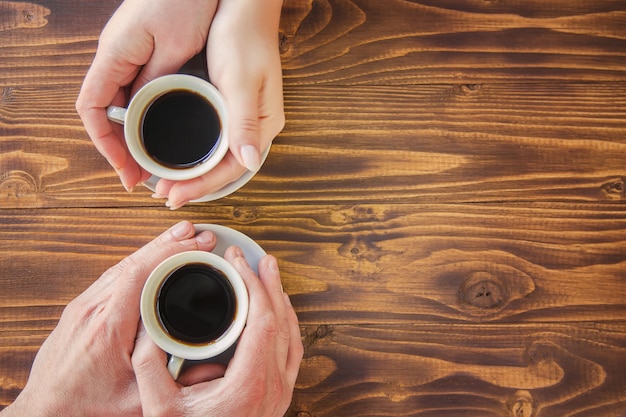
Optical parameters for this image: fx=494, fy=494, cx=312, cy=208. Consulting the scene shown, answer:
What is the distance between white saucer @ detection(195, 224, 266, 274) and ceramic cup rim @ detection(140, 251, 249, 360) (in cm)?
10

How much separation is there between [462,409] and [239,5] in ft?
2.80

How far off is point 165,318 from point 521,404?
70 cm

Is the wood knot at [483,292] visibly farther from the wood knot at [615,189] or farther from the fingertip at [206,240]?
the fingertip at [206,240]

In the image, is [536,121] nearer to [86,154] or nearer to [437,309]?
[437,309]

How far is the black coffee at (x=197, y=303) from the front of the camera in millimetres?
806

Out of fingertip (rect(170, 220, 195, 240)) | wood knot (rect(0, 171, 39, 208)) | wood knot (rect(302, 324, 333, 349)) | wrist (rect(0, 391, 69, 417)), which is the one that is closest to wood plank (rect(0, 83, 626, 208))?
wood knot (rect(0, 171, 39, 208))

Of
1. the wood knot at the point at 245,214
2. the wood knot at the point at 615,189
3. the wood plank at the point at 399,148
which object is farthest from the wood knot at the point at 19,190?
the wood knot at the point at 615,189

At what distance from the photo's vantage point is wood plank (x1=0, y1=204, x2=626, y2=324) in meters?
0.96

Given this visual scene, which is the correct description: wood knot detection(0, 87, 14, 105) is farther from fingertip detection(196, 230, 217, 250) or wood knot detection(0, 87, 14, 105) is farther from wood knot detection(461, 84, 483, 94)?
wood knot detection(461, 84, 483, 94)

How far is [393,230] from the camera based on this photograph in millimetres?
973

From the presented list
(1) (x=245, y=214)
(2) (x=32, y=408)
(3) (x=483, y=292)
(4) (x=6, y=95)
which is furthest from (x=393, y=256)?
(4) (x=6, y=95)

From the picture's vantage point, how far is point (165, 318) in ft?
2.64

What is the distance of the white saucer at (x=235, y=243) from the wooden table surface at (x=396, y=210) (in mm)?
68

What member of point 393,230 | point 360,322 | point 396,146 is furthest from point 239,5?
point 360,322
